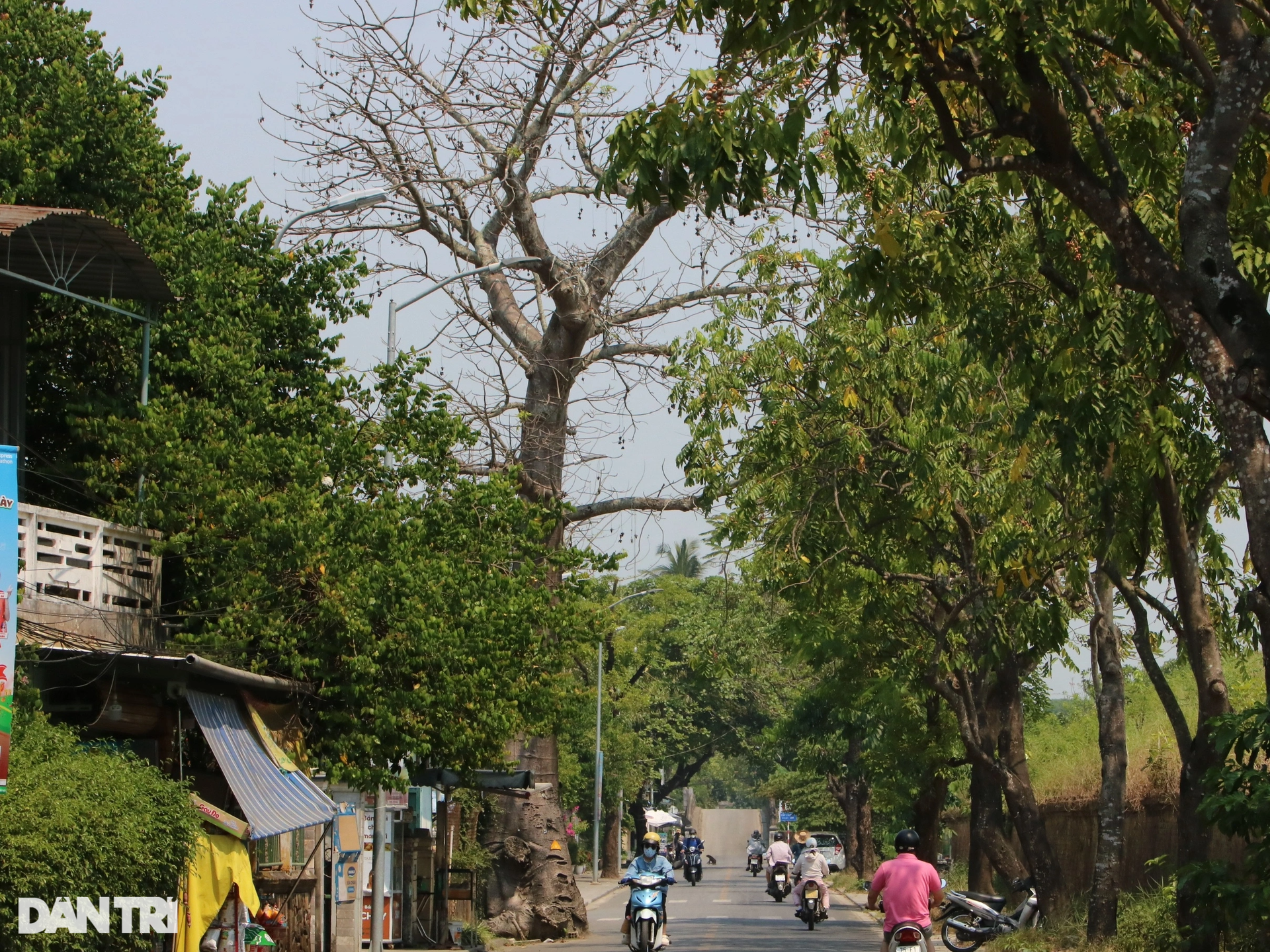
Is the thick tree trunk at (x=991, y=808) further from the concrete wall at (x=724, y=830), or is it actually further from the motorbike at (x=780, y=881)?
the concrete wall at (x=724, y=830)

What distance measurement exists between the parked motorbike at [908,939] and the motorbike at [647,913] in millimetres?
5596

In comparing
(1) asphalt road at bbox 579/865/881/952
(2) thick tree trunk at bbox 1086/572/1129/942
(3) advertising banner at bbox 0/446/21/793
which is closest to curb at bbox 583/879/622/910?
(1) asphalt road at bbox 579/865/881/952

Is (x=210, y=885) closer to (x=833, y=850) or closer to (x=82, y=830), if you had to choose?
(x=82, y=830)

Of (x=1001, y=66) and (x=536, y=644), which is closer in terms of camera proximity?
(x=1001, y=66)

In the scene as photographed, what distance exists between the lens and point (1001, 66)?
10.6m

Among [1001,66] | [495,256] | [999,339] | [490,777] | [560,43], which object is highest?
[560,43]

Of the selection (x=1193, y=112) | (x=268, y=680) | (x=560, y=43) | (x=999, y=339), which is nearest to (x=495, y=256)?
(x=560, y=43)

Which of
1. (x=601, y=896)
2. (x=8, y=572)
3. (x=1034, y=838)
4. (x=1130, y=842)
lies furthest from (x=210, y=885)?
(x=601, y=896)

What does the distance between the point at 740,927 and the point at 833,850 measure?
25.4 m

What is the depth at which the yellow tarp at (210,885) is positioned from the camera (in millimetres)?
13148

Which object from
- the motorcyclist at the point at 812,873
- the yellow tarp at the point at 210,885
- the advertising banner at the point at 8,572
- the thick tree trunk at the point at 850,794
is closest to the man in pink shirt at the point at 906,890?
the yellow tarp at the point at 210,885

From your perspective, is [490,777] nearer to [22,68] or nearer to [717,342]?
[717,342]

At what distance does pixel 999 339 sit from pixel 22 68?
11.6 meters

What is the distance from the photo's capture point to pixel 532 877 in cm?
2545
